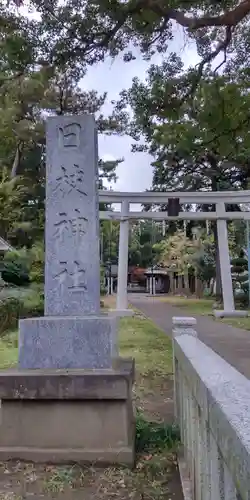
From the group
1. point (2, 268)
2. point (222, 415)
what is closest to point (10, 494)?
point (222, 415)

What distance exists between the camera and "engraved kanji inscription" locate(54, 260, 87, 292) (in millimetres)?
3988

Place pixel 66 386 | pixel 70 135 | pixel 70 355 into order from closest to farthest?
pixel 66 386
pixel 70 355
pixel 70 135

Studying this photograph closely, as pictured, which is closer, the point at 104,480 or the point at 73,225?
Answer: the point at 104,480

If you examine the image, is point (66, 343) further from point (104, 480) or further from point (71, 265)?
point (104, 480)

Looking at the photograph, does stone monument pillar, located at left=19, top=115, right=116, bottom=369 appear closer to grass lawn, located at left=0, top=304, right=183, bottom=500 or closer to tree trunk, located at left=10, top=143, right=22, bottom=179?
grass lawn, located at left=0, top=304, right=183, bottom=500

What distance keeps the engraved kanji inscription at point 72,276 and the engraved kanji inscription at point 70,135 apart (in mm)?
1059

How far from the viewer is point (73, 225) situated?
403 cm

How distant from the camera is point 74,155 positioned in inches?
163

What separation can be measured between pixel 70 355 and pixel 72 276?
691 mm

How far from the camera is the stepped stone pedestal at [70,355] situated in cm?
339

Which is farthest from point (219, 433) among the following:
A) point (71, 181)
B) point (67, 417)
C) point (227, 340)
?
point (227, 340)

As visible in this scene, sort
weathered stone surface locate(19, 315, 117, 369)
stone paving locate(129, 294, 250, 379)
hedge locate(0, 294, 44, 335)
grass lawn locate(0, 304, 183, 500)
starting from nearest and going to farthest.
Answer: grass lawn locate(0, 304, 183, 500), weathered stone surface locate(19, 315, 117, 369), stone paving locate(129, 294, 250, 379), hedge locate(0, 294, 44, 335)

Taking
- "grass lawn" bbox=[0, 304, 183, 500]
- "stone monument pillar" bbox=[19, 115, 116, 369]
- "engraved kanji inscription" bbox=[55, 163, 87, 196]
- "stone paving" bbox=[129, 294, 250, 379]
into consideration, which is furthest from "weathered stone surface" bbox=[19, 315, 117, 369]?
"stone paving" bbox=[129, 294, 250, 379]

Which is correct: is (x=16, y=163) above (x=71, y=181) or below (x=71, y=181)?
above
